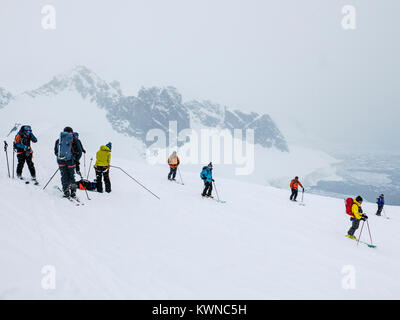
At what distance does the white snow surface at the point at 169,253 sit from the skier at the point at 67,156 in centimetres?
62

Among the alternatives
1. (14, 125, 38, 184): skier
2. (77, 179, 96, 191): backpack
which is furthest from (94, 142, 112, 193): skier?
(14, 125, 38, 184): skier

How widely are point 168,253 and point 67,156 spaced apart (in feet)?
17.4

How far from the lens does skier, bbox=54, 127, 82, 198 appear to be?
812 centimetres

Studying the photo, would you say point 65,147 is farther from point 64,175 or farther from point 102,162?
point 102,162

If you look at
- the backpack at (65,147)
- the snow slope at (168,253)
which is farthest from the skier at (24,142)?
the backpack at (65,147)

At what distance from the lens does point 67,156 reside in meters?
8.15

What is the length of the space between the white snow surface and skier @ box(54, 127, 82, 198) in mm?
621

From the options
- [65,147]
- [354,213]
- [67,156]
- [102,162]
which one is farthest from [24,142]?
[354,213]

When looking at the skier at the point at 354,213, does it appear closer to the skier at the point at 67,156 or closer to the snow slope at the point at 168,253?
the snow slope at the point at 168,253

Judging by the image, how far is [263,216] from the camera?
1064 cm

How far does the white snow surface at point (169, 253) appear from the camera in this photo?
13.9 feet

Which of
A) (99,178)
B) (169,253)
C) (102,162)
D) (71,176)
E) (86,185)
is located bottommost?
(169,253)
